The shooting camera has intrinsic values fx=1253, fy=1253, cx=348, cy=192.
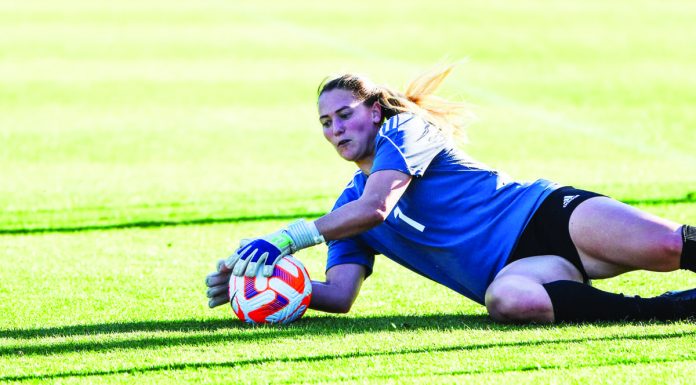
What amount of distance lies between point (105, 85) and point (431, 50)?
20.6 ft

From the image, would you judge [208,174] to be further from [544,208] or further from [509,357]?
[509,357]

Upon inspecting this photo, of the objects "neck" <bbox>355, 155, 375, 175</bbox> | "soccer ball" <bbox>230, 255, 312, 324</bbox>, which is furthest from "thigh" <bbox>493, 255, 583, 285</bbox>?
"soccer ball" <bbox>230, 255, 312, 324</bbox>

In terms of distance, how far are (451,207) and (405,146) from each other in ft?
1.41

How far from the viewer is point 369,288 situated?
301 inches

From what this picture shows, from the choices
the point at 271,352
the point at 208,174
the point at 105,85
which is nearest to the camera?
the point at 271,352

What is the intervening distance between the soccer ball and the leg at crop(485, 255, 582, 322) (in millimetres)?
969

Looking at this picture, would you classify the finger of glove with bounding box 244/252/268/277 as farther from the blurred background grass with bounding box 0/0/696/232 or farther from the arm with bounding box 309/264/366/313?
the blurred background grass with bounding box 0/0/696/232

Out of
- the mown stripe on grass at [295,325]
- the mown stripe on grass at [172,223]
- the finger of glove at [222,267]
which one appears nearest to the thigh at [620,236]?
the mown stripe on grass at [295,325]

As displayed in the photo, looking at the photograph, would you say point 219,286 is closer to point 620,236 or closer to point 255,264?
point 255,264

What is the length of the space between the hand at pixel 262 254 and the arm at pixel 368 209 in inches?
8.0

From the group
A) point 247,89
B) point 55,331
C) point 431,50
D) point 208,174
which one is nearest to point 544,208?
point 55,331

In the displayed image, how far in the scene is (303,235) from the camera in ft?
20.5

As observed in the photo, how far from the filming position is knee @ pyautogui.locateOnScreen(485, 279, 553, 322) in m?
6.00

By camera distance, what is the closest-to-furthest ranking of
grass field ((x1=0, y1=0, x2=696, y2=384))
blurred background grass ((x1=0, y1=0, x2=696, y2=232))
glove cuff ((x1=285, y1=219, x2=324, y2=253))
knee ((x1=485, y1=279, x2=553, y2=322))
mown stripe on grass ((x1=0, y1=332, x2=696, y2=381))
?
mown stripe on grass ((x1=0, y1=332, x2=696, y2=381)) < grass field ((x1=0, y1=0, x2=696, y2=384)) < knee ((x1=485, y1=279, x2=553, y2=322)) < glove cuff ((x1=285, y1=219, x2=324, y2=253)) < blurred background grass ((x1=0, y1=0, x2=696, y2=232))
